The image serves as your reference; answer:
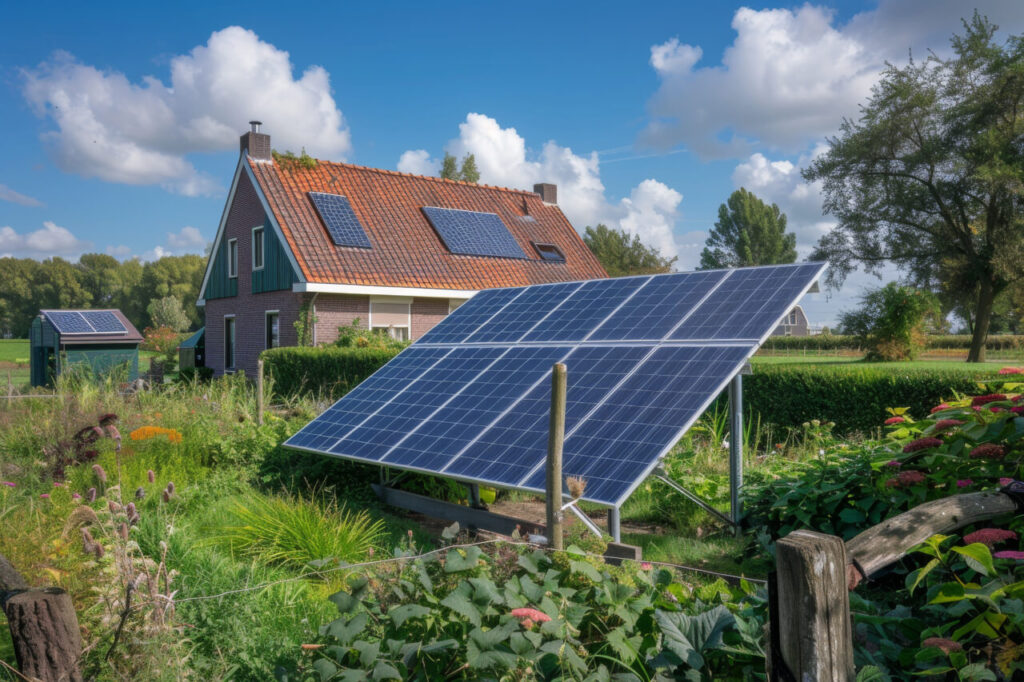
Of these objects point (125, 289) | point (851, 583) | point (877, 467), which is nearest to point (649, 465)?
point (877, 467)

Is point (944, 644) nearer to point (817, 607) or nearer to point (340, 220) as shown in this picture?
point (817, 607)

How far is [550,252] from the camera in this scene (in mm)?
28422

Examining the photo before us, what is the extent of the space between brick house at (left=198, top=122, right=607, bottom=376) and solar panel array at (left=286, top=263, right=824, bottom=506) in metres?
12.5

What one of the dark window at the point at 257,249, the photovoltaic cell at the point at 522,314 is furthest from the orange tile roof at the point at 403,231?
the photovoltaic cell at the point at 522,314

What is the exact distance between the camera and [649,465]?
5.48 meters

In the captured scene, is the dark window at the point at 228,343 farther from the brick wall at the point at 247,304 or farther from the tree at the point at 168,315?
the tree at the point at 168,315

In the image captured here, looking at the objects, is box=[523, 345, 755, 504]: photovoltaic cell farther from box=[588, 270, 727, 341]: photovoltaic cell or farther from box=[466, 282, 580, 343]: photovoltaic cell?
box=[466, 282, 580, 343]: photovoltaic cell

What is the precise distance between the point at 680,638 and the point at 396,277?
20.9 metres

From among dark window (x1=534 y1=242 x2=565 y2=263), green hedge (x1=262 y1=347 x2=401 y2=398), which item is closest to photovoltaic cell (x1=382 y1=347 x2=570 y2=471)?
green hedge (x1=262 y1=347 x2=401 y2=398)

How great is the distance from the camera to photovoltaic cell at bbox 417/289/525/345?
10.9 metres

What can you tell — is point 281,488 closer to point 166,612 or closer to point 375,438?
point 375,438

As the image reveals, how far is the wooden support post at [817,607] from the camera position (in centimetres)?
258

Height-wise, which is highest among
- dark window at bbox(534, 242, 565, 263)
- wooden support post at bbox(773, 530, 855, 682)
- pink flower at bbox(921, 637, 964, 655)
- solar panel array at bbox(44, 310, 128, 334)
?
dark window at bbox(534, 242, 565, 263)

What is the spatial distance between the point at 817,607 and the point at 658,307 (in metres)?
6.26
